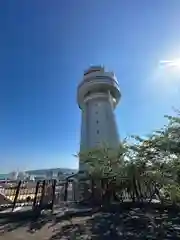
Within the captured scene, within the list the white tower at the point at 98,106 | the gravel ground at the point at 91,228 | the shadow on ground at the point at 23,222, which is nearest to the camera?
the gravel ground at the point at 91,228

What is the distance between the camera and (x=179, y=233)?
7273 mm

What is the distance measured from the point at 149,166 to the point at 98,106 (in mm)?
26982

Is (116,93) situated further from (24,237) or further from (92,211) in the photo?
(24,237)

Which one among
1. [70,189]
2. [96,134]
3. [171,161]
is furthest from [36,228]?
[96,134]

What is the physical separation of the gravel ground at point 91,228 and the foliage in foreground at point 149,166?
1.31 metres

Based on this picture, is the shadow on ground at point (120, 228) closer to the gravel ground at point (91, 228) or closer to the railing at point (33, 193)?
the gravel ground at point (91, 228)

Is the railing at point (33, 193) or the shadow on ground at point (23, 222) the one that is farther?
the railing at point (33, 193)

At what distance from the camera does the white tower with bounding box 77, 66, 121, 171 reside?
3253 cm

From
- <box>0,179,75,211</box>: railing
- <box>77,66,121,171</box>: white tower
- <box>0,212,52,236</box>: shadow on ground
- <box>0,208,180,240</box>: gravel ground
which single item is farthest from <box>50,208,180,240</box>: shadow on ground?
<box>77,66,121,171</box>: white tower

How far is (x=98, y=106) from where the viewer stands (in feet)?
116

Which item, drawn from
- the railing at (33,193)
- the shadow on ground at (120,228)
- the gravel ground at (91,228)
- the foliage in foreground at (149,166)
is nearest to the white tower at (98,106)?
the railing at (33,193)

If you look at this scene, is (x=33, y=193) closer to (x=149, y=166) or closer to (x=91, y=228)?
(x=91, y=228)

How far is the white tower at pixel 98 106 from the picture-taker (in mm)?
32531

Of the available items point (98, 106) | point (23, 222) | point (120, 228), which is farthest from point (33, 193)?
point (98, 106)
